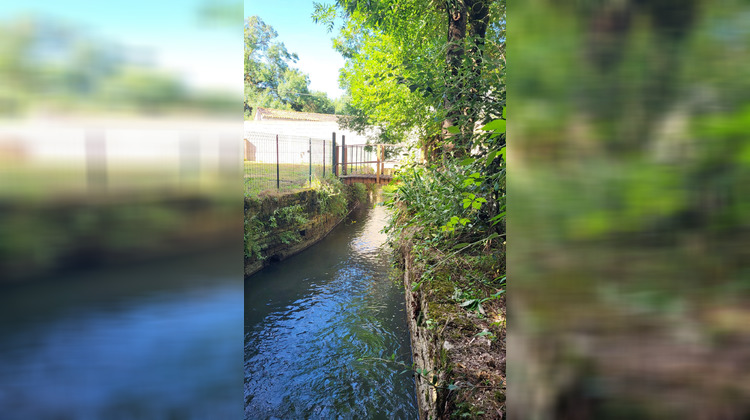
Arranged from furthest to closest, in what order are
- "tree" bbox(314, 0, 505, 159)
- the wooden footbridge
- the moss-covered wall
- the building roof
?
the building roof < the wooden footbridge < the moss-covered wall < "tree" bbox(314, 0, 505, 159)

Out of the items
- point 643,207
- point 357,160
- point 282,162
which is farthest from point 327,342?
point 357,160

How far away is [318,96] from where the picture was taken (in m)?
28.0

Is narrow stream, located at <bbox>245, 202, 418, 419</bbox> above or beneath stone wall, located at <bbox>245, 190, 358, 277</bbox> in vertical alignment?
A: beneath

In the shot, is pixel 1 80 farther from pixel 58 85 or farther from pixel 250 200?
pixel 250 200

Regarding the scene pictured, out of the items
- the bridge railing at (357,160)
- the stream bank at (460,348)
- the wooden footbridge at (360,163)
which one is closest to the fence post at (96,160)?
the stream bank at (460,348)

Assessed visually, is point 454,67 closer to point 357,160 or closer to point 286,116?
point 357,160

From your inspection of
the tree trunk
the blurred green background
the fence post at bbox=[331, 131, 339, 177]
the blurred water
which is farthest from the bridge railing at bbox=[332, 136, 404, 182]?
the blurred green background

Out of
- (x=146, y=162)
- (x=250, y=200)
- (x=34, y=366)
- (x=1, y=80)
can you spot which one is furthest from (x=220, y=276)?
(x=250, y=200)

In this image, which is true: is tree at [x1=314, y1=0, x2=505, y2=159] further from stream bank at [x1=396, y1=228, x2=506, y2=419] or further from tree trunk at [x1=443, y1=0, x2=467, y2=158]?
stream bank at [x1=396, y1=228, x2=506, y2=419]

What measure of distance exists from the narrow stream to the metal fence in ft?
7.57

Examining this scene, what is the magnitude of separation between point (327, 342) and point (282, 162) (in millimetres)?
7277

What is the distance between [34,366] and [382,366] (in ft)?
14.0

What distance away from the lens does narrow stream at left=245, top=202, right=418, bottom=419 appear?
3957mm

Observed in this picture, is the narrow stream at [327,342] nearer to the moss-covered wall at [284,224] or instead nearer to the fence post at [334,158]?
the moss-covered wall at [284,224]
